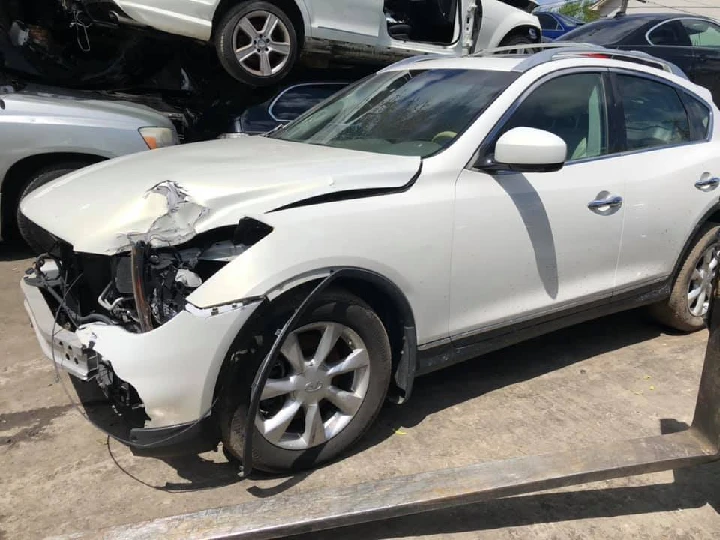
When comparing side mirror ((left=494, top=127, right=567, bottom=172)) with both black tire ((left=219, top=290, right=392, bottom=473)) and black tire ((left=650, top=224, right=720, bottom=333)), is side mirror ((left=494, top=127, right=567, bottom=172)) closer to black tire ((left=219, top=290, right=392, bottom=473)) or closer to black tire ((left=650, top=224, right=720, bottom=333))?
black tire ((left=219, top=290, right=392, bottom=473))

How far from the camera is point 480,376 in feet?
12.0

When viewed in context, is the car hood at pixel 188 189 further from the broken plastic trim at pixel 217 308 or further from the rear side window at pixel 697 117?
the rear side window at pixel 697 117

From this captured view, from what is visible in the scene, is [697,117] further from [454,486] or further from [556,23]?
[556,23]

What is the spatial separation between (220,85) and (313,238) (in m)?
4.94

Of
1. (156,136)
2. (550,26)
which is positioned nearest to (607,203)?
(156,136)

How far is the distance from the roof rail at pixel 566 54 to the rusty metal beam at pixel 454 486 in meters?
1.57

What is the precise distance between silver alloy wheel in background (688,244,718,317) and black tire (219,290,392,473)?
2492 mm

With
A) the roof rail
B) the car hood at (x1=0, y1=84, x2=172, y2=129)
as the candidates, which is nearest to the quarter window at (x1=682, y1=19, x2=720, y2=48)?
the roof rail

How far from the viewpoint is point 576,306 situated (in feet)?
11.4

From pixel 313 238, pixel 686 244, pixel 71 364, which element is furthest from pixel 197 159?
pixel 686 244

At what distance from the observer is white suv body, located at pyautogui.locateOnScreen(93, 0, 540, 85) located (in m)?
5.78

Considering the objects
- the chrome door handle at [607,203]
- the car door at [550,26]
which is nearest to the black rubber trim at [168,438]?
the chrome door handle at [607,203]

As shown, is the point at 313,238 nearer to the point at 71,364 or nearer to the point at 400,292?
the point at 400,292

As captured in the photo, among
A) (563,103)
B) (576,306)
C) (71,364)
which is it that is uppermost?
(563,103)
